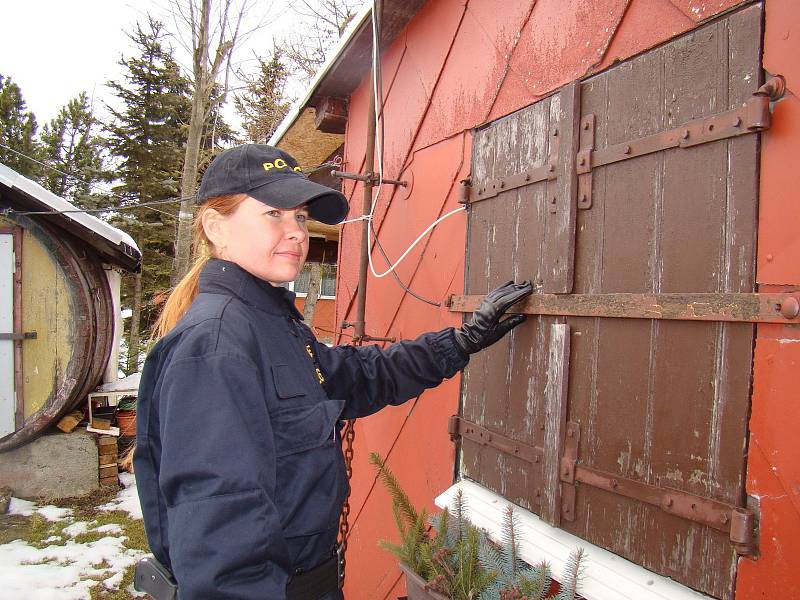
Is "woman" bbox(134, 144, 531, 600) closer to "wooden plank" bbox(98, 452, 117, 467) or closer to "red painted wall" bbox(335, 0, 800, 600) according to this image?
"red painted wall" bbox(335, 0, 800, 600)

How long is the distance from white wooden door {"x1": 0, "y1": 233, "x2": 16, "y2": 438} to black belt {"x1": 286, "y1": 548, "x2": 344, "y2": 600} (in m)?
6.62

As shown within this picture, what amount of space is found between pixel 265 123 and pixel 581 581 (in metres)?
15.9

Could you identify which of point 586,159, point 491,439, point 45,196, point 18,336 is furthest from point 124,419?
point 586,159

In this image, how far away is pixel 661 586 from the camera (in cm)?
171

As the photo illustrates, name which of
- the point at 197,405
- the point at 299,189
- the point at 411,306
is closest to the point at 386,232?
the point at 411,306

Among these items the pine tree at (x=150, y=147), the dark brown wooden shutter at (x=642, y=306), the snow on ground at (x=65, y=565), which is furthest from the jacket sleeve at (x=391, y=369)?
the pine tree at (x=150, y=147)

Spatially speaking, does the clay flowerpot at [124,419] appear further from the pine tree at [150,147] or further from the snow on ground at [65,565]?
the pine tree at [150,147]

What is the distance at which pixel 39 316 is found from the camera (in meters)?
6.73

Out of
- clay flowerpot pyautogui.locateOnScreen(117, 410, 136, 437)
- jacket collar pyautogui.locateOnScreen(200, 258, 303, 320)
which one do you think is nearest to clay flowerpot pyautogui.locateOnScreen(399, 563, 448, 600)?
jacket collar pyautogui.locateOnScreen(200, 258, 303, 320)

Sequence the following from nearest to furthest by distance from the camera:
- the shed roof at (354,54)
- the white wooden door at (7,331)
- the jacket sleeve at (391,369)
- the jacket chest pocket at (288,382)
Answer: the jacket chest pocket at (288,382)
the jacket sleeve at (391,369)
the shed roof at (354,54)
the white wooden door at (7,331)

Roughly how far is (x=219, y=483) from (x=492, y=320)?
1306mm

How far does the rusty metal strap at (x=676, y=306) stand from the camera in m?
1.42

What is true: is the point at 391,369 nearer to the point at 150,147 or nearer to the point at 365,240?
the point at 365,240

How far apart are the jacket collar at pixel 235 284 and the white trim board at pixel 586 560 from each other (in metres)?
1.24
